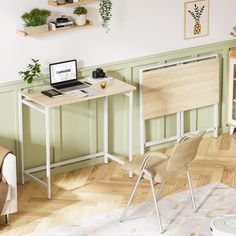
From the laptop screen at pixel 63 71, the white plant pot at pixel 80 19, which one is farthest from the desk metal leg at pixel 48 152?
the white plant pot at pixel 80 19

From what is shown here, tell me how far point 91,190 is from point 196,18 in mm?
2055

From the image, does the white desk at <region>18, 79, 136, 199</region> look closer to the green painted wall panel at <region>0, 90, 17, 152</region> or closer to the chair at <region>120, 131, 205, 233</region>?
the green painted wall panel at <region>0, 90, 17, 152</region>

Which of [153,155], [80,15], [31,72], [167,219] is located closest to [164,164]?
[153,155]

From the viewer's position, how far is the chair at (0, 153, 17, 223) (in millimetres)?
5926

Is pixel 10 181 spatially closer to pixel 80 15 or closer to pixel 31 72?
pixel 31 72

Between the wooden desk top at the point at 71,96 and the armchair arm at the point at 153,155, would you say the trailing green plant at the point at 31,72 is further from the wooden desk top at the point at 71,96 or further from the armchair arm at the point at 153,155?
the armchair arm at the point at 153,155

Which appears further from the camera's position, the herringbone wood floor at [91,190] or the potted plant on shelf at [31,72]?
the potted plant on shelf at [31,72]

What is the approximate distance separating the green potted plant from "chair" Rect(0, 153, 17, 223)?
1.14 metres

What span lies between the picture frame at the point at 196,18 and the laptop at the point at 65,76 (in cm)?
132

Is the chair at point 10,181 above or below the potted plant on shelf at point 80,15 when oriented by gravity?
below

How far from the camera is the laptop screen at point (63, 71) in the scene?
666 cm

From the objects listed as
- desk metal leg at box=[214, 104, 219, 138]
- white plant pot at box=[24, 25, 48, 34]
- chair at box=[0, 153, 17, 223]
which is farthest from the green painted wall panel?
desk metal leg at box=[214, 104, 219, 138]

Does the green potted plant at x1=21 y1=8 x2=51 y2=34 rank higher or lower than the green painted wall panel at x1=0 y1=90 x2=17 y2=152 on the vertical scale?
higher

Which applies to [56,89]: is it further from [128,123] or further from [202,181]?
[202,181]
